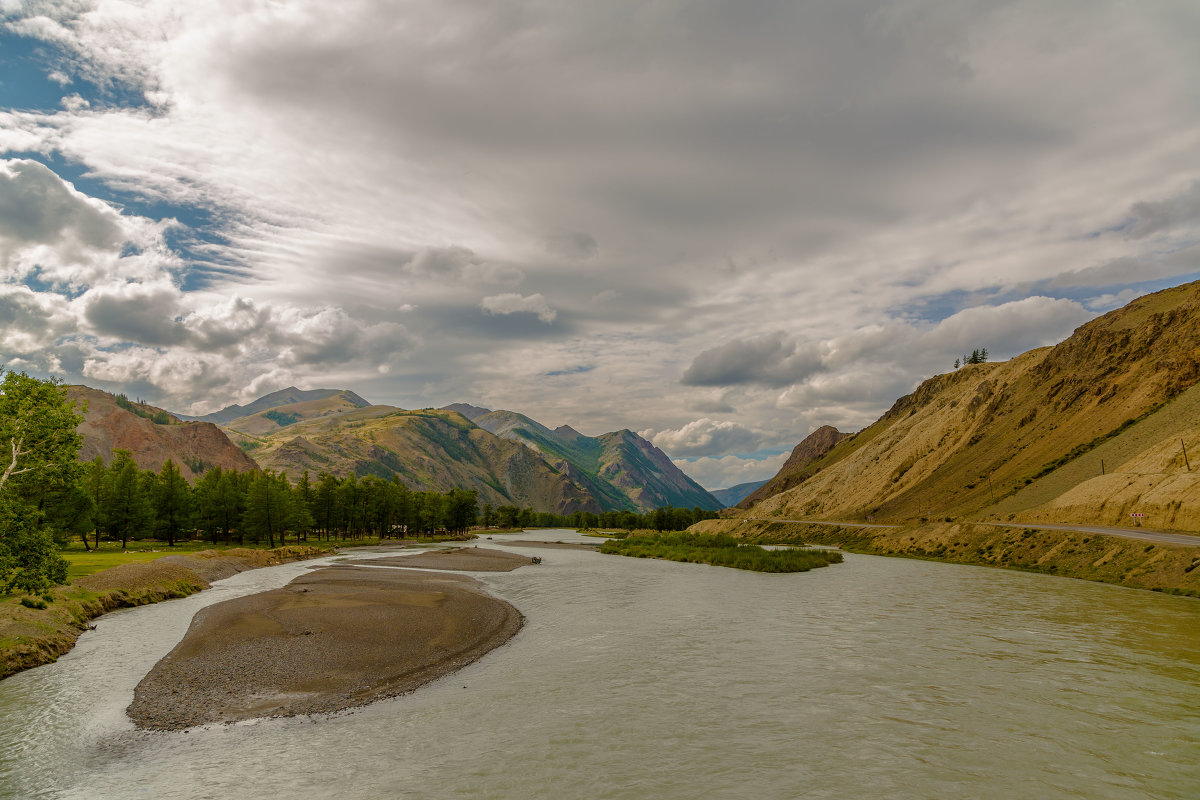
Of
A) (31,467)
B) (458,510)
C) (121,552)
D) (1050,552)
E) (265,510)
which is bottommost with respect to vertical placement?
(458,510)

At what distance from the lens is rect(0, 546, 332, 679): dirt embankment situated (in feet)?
84.2

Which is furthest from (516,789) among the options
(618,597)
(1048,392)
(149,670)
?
(1048,392)

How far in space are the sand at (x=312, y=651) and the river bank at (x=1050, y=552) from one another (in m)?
51.4

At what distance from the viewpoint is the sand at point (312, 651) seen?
20797mm

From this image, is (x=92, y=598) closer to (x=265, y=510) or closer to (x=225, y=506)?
(x=265, y=510)

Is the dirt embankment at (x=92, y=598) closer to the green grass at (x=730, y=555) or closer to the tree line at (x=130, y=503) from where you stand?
the tree line at (x=130, y=503)

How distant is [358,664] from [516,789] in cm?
1484

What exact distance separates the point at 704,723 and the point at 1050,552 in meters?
61.3

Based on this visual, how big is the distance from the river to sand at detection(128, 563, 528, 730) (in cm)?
116

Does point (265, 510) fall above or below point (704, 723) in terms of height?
above

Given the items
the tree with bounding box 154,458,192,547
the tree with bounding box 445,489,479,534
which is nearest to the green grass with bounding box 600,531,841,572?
the tree with bounding box 445,489,479,534

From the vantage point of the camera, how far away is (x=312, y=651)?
90.3ft

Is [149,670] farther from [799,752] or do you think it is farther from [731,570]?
[731,570]

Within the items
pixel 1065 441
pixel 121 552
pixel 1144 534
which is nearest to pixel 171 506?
pixel 121 552
